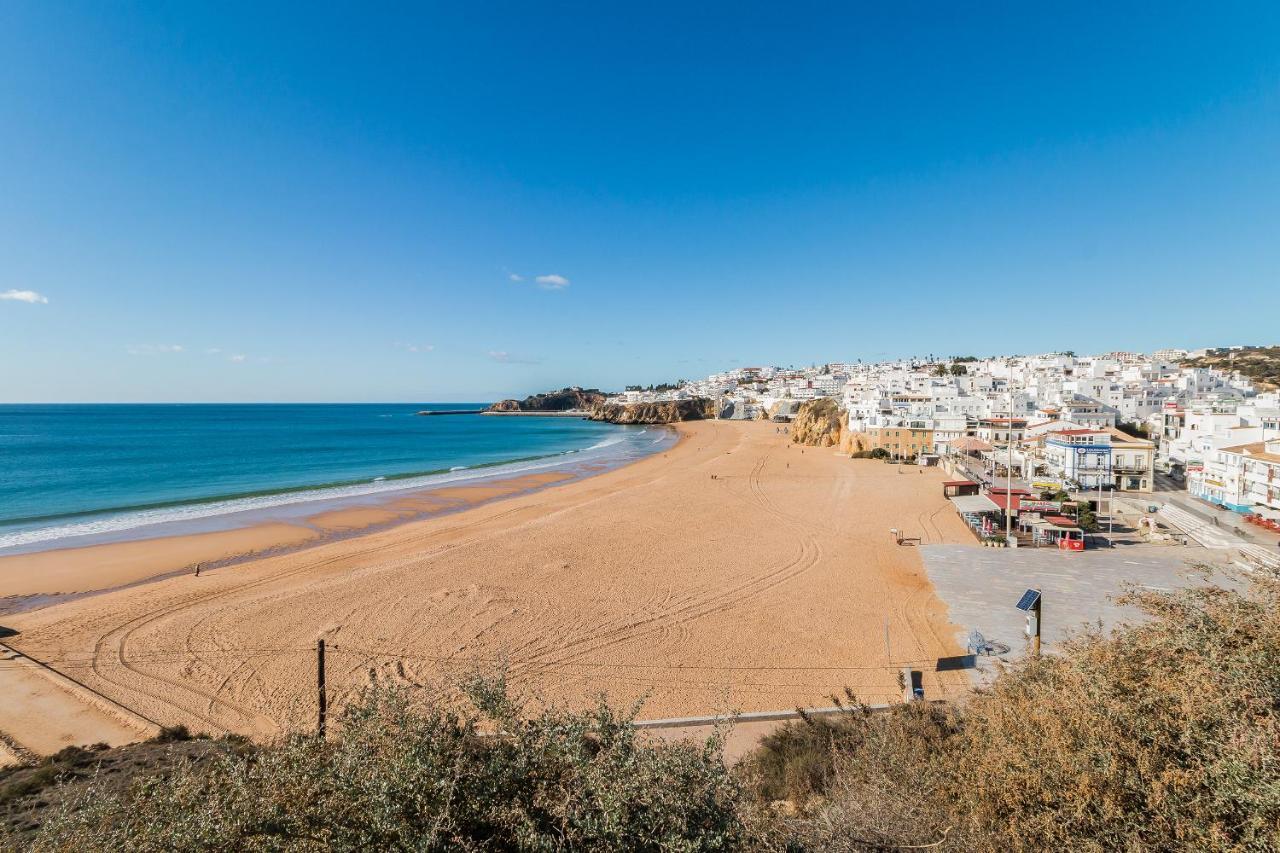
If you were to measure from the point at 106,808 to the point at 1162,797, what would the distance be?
6.75 m

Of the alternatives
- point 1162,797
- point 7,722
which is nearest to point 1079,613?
point 1162,797

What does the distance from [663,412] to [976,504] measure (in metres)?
91.1

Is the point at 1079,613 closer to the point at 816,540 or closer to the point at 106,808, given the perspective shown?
the point at 816,540

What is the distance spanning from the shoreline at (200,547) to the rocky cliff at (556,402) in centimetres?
11590

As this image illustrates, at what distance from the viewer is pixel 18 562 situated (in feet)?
57.1

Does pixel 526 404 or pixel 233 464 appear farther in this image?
pixel 526 404

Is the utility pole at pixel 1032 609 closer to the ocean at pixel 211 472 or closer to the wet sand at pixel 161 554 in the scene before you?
the wet sand at pixel 161 554

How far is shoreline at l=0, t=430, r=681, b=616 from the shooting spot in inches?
610

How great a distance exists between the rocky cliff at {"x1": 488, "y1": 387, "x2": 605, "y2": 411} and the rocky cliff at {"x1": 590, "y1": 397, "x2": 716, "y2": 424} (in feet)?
101

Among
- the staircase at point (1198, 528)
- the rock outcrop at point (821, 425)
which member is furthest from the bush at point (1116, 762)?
the rock outcrop at point (821, 425)

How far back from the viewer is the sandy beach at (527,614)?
9.70 meters

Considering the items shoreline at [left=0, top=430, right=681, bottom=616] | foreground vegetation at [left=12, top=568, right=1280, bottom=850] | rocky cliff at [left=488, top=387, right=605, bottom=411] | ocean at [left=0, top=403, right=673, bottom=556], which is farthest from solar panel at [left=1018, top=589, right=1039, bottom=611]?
rocky cliff at [left=488, top=387, right=605, bottom=411]

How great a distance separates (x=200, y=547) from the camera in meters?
19.4

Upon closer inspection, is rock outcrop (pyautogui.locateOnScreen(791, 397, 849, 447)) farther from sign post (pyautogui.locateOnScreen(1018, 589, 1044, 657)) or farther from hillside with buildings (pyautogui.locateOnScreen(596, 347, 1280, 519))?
sign post (pyautogui.locateOnScreen(1018, 589, 1044, 657))
